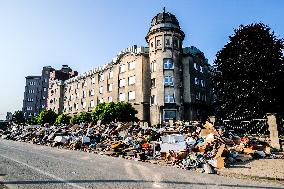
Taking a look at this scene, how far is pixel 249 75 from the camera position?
86.9 ft

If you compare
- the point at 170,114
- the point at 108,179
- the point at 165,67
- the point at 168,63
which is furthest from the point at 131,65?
the point at 108,179

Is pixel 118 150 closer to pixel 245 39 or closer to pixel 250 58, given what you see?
pixel 250 58

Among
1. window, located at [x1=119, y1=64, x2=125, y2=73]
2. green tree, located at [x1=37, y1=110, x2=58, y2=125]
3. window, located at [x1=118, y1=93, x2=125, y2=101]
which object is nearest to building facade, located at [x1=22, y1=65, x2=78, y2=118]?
green tree, located at [x1=37, y1=110, x2=58, y2=125]

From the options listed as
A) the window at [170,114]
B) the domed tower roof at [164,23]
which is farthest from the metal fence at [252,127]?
the domed tower roof at [164,23]

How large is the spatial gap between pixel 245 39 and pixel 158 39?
48.7 feet

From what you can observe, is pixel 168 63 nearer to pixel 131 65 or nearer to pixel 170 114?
pixel 131 65

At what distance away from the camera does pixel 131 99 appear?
43.0 m

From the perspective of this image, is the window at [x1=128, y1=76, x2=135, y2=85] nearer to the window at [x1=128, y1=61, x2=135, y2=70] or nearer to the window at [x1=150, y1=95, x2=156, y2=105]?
the window at [x1=128, y1=61, x2=135, y2=70]

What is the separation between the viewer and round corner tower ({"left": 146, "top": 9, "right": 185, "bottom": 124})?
127 ft

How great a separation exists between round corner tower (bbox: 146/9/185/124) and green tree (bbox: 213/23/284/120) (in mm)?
10159

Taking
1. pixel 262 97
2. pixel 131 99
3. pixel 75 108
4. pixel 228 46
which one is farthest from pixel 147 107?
pixel 75 108

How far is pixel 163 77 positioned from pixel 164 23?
823 cm

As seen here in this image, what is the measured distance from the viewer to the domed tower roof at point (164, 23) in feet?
132

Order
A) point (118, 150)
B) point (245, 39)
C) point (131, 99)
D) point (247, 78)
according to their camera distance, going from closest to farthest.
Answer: point (118, 150), point (247, 78), point (245, 39), point (131, 99)
